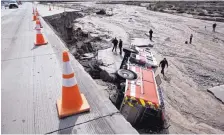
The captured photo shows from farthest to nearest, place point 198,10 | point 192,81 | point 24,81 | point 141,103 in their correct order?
point 198,10 → point 192,81 → point 141,103 → point 24,81

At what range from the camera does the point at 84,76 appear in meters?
5.28

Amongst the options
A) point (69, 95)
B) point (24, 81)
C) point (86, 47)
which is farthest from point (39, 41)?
point (86, 47)

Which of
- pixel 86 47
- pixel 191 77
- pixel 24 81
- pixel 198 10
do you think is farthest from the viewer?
pixel 198 10

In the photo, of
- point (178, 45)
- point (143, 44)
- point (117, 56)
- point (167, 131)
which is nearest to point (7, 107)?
point (167, 131)

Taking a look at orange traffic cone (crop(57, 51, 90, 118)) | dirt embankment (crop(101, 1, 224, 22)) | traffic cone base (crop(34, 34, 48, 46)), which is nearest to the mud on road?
orange traffic cone (crop(57, 51, 90, 118))

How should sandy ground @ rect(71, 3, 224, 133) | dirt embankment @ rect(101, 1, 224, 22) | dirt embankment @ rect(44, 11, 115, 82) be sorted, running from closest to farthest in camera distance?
sandy ground @ rect(71, 3, 224, 133), dirt embankment @ rect(44, 11, 115, 82), dirt embankment @ rect(101, 1, 224, 22)

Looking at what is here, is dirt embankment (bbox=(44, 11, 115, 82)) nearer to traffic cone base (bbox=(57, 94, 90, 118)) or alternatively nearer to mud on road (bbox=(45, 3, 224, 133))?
mud on road (bbox=(45, 3, 224, 133))

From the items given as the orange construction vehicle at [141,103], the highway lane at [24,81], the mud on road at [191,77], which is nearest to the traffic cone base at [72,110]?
the highway lane at [24,81]

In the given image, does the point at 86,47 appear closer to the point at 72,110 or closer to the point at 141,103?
the point at 141,103

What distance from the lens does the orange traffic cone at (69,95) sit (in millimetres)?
3443

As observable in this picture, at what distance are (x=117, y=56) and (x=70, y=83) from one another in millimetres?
10292

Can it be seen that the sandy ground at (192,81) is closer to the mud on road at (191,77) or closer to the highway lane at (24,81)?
the mud on road at (191,77)

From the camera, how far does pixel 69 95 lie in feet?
11.4

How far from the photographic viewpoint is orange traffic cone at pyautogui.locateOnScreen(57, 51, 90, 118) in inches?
136
